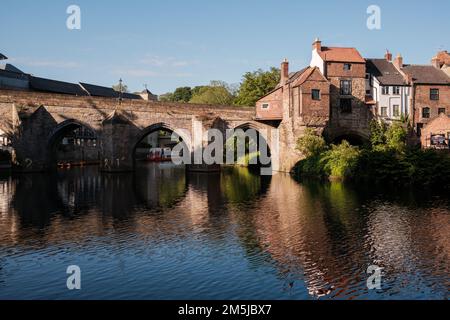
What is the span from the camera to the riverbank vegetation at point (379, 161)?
1587 inches

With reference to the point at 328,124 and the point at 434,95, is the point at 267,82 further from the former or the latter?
the point at 434,95

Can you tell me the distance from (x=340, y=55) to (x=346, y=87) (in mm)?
4306

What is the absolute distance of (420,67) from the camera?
62500mm

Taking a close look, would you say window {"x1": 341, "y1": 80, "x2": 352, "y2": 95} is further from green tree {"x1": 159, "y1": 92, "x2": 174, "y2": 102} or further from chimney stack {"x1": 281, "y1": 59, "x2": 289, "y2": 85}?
green tree {"x1": 159, "y1": 92, "x2": 174, "y2": 102}

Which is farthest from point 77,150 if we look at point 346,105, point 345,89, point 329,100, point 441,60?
point 441,60

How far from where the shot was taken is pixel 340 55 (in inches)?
2239

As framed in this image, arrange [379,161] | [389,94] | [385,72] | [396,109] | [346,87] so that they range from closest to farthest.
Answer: [379,161]
[346,87]
[389,94]
[396,109]
[385,72]

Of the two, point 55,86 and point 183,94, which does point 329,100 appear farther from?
point 183,94

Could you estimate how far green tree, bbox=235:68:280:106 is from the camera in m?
75.6

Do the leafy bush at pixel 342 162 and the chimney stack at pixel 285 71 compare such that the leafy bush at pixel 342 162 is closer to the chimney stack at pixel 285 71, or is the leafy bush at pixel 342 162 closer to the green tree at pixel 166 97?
the chimney stack at pixel 285 71

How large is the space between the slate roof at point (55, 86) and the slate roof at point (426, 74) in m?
56.3

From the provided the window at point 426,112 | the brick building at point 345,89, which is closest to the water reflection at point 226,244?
the brick building at point 345,89

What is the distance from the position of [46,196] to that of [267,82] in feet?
162
